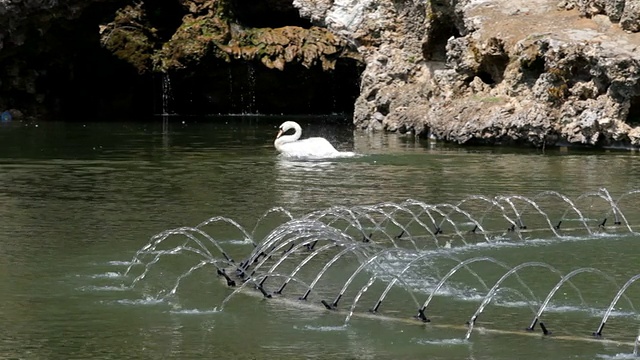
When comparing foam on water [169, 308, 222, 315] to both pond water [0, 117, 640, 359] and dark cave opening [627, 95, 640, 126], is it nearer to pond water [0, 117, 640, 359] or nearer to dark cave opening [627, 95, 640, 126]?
pond water [0, 117, 640, 359]

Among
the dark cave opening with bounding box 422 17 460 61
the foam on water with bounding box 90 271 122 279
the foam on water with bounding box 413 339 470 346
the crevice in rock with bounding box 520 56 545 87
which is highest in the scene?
the dark cave opening with bounding box 422 17 460 61

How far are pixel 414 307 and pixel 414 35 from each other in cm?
2769

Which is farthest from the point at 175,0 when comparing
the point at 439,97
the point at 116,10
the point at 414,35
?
the point at 439,97

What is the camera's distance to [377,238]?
1570cm

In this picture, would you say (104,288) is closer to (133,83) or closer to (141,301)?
(141,301)

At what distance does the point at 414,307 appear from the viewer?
11.2 meters

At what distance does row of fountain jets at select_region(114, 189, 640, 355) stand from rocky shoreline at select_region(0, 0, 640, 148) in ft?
30.5

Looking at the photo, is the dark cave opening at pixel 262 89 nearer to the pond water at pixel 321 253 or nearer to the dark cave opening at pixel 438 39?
the dark cave opening at pixel 438 39

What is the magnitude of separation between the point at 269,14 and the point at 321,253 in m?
37.0

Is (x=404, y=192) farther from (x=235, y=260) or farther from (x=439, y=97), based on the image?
(x=439, y=97)

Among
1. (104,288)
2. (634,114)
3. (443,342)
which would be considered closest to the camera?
(443,342)

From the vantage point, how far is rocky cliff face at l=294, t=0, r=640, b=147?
2808 cm

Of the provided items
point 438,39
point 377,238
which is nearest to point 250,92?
point 438,39

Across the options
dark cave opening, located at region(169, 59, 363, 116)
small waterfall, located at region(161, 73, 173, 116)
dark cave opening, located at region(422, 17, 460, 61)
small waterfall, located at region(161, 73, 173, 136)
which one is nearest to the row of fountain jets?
dark cave opening, located at region(422, 17, 460, 61)
